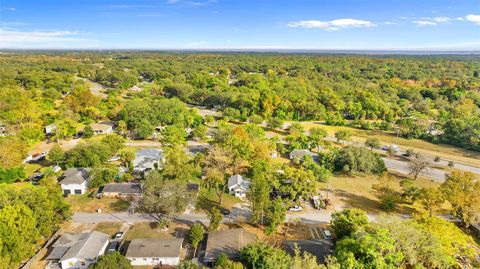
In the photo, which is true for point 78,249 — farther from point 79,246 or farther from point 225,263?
point 225,263

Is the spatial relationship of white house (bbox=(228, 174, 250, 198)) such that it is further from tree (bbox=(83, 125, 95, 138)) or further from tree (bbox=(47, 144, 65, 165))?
tree (bbox=(83, 125, 95, 138))

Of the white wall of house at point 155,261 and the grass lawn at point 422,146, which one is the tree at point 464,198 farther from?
the white wall of house at point 155,261

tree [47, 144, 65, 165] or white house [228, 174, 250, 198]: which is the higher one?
tree [47, 144, 65, 165]

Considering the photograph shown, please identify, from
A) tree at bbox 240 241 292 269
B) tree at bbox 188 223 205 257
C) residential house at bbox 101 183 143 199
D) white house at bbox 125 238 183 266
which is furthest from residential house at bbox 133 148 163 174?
tree at bbox 240 241 292 269

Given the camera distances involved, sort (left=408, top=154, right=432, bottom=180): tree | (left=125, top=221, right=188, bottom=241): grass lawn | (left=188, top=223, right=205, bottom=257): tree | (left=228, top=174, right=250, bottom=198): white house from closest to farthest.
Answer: (left=188, top=223, right=205, bottom=257): tree, (left=125, top=221, right=188, bottom=241): grass lawn, (left=228, top=174, right=250, bottom=198): white house, (left=408, top=154, right=432, bottom=180): tree

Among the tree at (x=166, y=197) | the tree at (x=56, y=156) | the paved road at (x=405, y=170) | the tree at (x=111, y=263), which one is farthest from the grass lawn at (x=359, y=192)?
the tree at (x=56, y=156)

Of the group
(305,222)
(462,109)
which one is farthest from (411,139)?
(305,222)

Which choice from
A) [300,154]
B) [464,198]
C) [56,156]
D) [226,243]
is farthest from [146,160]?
[464,198]

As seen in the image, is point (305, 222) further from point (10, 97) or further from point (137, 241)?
point (10, 97)
